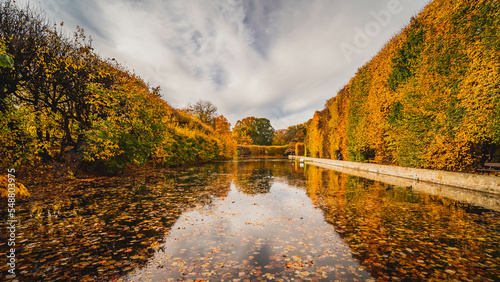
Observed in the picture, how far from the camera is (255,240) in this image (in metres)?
4.44

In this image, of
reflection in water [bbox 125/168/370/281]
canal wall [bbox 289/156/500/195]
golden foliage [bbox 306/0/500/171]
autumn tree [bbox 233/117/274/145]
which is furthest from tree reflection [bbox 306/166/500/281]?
autumn tree [bbox 233/117/274/145]

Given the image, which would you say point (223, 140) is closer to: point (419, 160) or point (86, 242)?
point (419, 160)

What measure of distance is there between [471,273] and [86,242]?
6.89 metres

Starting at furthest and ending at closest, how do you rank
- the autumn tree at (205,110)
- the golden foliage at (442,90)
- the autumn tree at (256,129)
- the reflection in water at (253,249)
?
the autumn tree at (256,129) < the autumn tree at (205,110) < the golden foliage at (442,90) < the reflection in water at (253,249)

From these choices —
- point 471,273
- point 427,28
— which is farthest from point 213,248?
point 427,28

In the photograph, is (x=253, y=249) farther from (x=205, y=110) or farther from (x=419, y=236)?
(x=205, y=110)

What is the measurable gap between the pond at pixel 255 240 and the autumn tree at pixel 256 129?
270 feet

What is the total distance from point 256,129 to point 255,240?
8885 centimetres

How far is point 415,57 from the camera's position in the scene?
13.7 m

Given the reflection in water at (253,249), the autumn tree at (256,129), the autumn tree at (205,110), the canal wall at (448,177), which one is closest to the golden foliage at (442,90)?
the canal wall at (448,177)

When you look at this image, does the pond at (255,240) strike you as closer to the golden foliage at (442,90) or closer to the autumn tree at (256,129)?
the golden foliage at (442,90)

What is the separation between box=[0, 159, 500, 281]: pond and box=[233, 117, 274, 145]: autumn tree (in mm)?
82144

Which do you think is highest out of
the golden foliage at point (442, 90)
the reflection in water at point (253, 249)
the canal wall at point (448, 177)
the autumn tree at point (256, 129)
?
the autumn tree at point (256, 129)

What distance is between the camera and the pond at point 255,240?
10.5 feet
